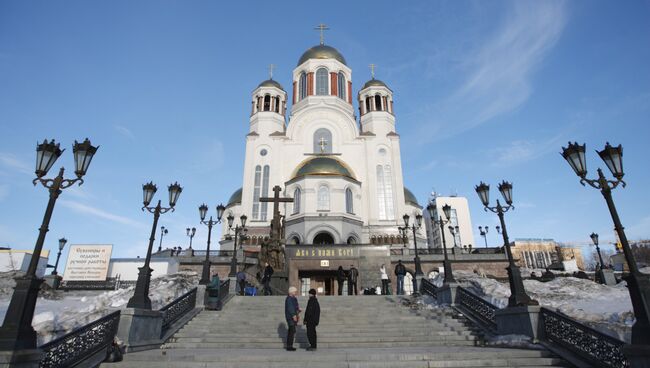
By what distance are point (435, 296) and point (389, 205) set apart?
63.9 feet

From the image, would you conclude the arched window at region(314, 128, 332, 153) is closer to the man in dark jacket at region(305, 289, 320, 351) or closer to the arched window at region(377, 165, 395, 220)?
the arched window at region(377, 165, 395, 220)

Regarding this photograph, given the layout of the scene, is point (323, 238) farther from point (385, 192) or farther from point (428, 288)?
point (428, 288)

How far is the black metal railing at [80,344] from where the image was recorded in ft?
18.4

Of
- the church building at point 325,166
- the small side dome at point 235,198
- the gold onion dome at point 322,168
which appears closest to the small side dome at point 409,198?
the church building at point 325,166

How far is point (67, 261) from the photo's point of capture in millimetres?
21578

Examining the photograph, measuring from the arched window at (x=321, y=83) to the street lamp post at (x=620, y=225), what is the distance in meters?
32.9

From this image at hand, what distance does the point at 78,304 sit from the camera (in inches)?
577

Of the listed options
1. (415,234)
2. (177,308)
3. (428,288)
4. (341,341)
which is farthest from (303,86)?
(341,341)

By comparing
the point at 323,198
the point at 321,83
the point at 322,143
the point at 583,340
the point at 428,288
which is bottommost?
the point at 583,340

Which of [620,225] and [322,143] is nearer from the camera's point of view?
[620,225]

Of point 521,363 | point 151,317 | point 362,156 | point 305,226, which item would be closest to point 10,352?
point 151,317

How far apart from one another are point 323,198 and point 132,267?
14.7 metres

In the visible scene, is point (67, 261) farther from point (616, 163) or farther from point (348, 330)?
point (616, 163)

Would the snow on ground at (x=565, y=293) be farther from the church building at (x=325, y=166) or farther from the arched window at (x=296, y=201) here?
the arched window at (x=296, y=201)
